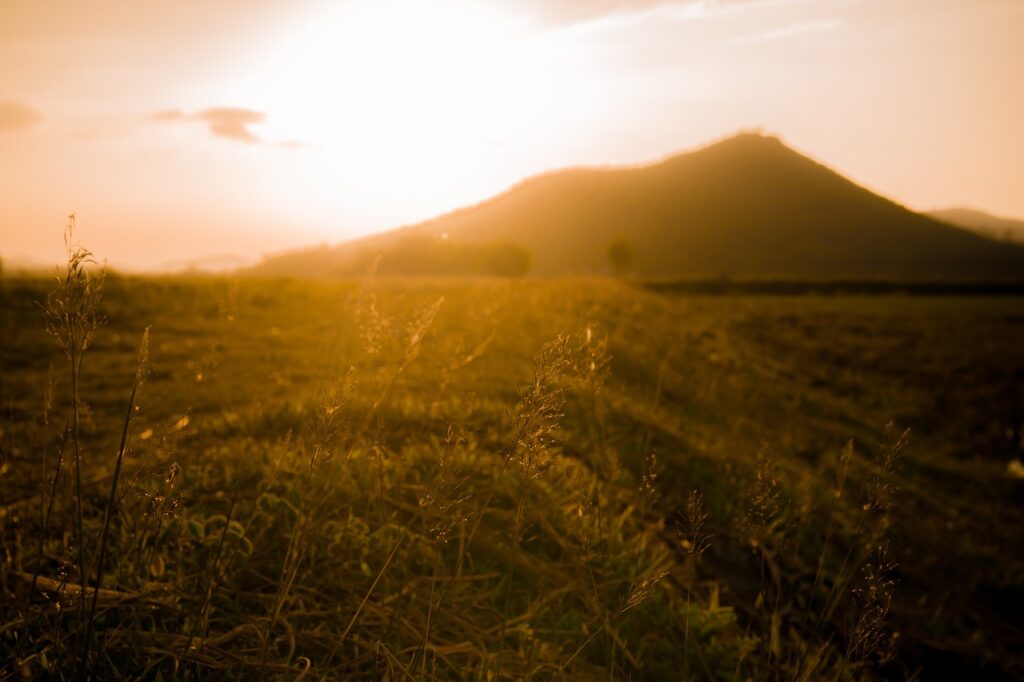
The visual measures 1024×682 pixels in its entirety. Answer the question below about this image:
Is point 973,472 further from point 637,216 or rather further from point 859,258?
point 637,216

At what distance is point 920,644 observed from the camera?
356 cm

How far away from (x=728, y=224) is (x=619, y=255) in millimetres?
32505

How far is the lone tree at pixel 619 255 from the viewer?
318 feet

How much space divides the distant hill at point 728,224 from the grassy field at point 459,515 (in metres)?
88.8

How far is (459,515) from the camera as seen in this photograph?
143cm

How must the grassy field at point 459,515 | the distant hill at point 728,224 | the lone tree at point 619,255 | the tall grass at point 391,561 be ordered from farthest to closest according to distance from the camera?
1. the distant hill at point 728,224
2. the lone tree at point 619,255
3. the grassy field at point 459,515
4. the tall grass at point 391,561

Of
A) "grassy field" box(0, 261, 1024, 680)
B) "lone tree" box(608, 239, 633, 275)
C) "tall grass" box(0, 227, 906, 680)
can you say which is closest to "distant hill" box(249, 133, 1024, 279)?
"lone tree" box(608, 239, 633, 275)

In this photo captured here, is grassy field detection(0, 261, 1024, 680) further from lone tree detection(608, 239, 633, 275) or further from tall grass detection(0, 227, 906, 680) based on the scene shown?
lone tree detection(608, 239, 633, 275)

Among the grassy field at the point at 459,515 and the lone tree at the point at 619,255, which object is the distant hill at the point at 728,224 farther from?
the grassy field at the point at 459,515

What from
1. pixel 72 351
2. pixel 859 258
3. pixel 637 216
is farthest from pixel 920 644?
pixel 637 216

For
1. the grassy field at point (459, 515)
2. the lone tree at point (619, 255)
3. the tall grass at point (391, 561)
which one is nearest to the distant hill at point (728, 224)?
the lone tree at point (619, 255)

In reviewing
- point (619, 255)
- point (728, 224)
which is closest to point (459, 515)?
point (619, 255)

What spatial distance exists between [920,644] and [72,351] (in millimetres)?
4328

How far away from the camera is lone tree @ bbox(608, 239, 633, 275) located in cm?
9706
